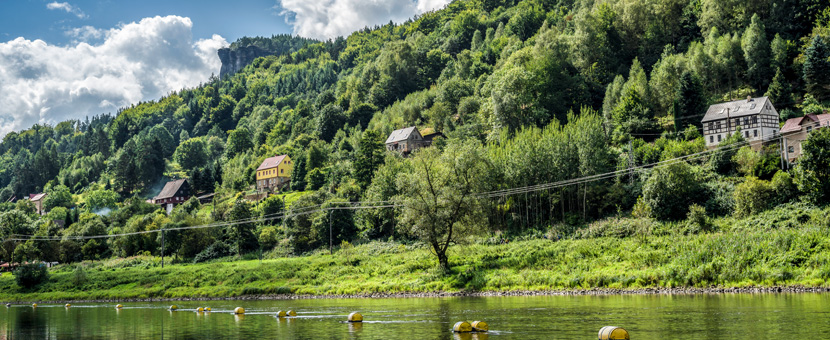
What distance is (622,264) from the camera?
1970 inches

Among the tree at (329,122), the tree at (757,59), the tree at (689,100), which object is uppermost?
the tree at (329,122)

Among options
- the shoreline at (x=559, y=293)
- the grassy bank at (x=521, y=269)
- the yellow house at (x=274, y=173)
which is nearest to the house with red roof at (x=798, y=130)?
the grassy bank at (x=521, y=269)

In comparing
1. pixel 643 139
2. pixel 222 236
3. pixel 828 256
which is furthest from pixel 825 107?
pixel 222 236

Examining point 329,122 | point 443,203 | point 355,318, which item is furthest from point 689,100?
point 329,122

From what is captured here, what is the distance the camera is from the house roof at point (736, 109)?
80750 millimetres

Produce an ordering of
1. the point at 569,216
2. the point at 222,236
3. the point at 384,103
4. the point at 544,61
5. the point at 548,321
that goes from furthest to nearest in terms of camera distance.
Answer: the point at 384,103 < the point at 544,61 < the point at 222,236 < the point at 569,216 < the point at 548,321

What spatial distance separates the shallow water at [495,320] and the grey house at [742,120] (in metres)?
49.1

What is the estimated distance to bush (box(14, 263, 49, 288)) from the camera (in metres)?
81.6

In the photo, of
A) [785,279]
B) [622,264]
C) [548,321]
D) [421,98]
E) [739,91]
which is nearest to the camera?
[548,321]

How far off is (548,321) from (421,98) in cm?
13244

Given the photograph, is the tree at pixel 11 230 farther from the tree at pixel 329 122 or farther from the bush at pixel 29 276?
the tree at pixel 329 122

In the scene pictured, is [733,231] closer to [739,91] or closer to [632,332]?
[632,332]

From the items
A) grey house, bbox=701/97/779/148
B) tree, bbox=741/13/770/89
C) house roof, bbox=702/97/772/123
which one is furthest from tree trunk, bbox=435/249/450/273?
tree, bbox=741/13/770/89

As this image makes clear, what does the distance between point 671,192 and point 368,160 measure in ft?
185
